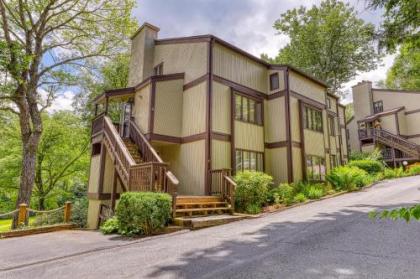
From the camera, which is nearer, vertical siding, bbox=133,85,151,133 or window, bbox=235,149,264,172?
vertical siding, bbox=133,85,151,133

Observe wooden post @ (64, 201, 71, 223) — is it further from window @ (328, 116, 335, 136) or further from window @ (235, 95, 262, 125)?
window @ (328, 116, 335, 136)

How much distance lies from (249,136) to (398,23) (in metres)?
7.77

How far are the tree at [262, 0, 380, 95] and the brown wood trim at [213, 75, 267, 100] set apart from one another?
19303 mm

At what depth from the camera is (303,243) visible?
5750 millimetres

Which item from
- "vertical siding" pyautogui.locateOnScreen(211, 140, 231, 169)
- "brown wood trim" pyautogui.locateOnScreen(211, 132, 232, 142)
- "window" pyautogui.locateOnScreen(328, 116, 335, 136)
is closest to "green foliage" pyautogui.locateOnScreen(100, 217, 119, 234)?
"vertical siding" pyautogui.locateOnScreen(211, 140, 231, 169)

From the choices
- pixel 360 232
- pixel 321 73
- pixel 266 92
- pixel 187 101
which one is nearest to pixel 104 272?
pixel 360 232

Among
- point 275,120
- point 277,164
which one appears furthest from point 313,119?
point 277,164

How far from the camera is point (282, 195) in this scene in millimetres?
12141

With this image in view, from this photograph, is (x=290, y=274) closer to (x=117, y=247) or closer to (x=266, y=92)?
(x=117, y=247)

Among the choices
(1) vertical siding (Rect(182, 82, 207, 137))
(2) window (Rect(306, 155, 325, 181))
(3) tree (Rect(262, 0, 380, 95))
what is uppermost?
(3) tree (Rect(262, 0, 380, 95))

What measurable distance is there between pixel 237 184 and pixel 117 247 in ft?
18.8

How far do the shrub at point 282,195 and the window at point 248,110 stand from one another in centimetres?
400

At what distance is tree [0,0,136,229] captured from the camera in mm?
13969

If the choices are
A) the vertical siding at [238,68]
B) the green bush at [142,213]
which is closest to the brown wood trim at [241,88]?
the vertical siding at [238,68]
